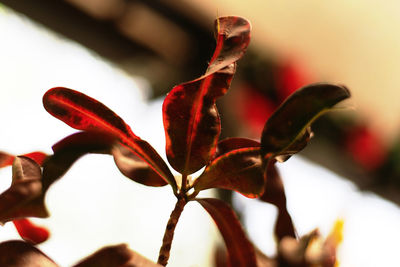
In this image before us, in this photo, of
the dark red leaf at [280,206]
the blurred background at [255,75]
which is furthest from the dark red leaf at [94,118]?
the blurred background at [255,75]

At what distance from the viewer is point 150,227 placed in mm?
1654

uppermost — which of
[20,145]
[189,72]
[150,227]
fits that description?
[189,72]

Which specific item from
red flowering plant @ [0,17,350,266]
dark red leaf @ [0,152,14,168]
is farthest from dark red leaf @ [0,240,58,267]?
dark red leaf @ [0,152,14,168]

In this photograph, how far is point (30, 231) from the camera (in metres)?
0.48

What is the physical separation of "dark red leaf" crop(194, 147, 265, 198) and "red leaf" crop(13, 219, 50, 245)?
172 mm

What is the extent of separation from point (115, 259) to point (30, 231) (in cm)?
15

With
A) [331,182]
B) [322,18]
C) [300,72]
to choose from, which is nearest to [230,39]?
[300,72]

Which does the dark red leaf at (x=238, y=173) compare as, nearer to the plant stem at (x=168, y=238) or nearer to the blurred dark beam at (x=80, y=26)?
the plant stem at (x=168, y=238)

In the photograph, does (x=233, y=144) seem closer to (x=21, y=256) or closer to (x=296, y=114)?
(x=296, y=114)

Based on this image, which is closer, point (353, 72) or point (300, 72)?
point (300, 72)

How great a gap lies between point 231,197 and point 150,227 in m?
0.52

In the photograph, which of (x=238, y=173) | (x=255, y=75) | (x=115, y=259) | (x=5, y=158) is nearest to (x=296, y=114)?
(x=238, y=173)

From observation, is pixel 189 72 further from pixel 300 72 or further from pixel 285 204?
pixel 285 204

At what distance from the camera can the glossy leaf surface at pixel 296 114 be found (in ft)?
1.24
